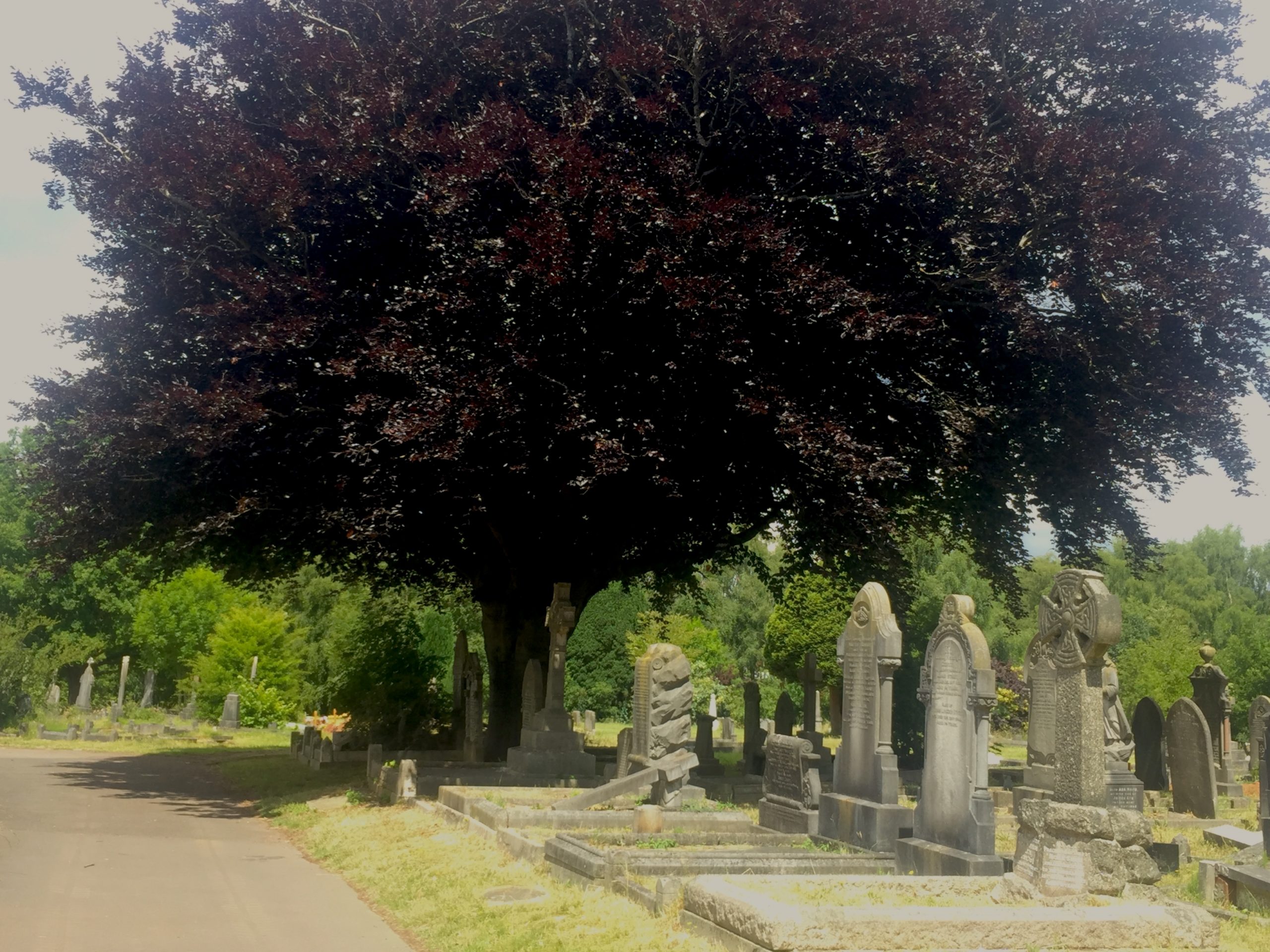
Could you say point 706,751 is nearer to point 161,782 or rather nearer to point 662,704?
point 662,704

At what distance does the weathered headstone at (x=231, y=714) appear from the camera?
39719mm

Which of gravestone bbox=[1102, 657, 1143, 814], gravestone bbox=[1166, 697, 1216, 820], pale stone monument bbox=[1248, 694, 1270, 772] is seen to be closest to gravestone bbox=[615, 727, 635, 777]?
gravestone bbox=[1102, 657, 1143, 814]

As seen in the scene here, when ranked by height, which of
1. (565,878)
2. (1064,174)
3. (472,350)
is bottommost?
(565,878)

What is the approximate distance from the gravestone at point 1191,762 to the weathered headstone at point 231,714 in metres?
32.0

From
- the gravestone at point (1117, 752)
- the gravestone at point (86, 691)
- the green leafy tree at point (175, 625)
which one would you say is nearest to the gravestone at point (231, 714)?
the gravestone at point (86, 691)

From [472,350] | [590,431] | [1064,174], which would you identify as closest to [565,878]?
[590,431]

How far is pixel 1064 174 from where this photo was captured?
15336 millimetres

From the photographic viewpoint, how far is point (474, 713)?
71.4 ft

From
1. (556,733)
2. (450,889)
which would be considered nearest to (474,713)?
(556,733)

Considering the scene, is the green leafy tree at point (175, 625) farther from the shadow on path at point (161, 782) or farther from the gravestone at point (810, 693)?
the gravestone at point (810, 693)

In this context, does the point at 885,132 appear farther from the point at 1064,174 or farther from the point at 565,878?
the point at 565,878

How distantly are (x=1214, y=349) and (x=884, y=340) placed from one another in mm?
6021

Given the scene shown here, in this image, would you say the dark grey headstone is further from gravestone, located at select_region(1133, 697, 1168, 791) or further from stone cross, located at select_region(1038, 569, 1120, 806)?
stone cross, located at select_region(1038, 569, 1120, 806)

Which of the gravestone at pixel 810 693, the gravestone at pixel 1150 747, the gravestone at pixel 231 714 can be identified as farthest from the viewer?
the gravestone at pixel 231 714
